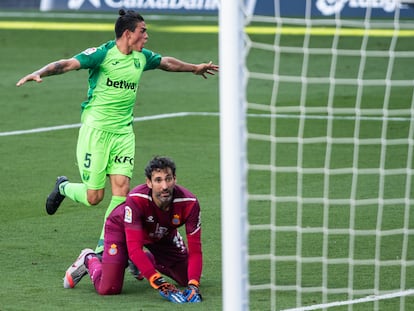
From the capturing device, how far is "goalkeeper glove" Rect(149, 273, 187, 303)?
8578 millimetres

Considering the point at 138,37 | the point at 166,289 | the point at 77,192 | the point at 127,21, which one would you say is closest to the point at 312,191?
the point at 77,192

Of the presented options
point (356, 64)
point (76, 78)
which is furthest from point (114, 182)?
point (356, 64)

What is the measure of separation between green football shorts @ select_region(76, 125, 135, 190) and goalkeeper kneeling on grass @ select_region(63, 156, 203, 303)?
96cm

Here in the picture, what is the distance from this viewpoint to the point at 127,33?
9883mm

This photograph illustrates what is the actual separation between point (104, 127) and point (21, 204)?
258 cm

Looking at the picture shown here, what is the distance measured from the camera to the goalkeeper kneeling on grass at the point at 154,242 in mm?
8602

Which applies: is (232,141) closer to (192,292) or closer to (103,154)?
(192,292)

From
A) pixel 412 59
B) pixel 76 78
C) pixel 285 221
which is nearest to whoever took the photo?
pixel 285 221

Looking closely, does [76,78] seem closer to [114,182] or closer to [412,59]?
[412,59]

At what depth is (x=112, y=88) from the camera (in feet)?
32.9

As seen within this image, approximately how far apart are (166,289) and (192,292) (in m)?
0.20

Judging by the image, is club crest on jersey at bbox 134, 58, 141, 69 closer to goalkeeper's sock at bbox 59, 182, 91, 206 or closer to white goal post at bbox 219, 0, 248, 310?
goalkeeper's sock at bbox 59, 182, 91, 206

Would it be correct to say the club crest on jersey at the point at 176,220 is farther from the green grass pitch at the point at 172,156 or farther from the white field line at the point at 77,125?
the white field line at the point at 77,125

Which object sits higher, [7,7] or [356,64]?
[7,7]
